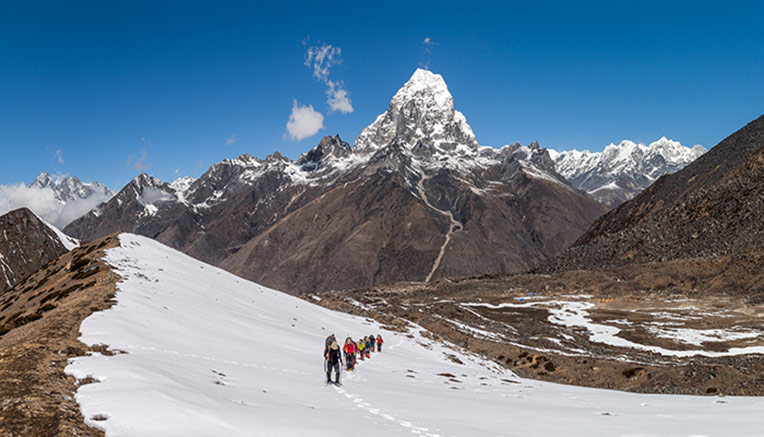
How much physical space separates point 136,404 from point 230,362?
379 inches

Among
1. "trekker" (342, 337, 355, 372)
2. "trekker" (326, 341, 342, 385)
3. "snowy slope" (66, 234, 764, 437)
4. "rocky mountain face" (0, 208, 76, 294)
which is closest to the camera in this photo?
"snowy slope" (66, 234, 764, 437)

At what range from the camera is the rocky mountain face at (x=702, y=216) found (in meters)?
114

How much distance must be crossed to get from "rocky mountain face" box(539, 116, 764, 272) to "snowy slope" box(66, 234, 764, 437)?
11185cm

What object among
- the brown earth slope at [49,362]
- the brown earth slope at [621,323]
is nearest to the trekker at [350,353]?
the brown earth slope at [49,362]

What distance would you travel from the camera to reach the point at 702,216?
414 ft

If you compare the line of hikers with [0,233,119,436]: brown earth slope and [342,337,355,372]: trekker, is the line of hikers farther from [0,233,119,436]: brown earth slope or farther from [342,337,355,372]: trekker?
[0,233,119,436]: brown earth slope

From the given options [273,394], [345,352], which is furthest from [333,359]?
[345,352]

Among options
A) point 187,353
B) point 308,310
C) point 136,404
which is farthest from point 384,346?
point 136,404

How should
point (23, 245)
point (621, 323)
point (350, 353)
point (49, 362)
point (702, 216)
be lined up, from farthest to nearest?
point (702, 216) < point (621, 323) < point (23, 245) < point (350, 353) < point (49, 362)

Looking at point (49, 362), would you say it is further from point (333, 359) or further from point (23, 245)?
point (23, 245)

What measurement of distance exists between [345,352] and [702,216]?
137 m

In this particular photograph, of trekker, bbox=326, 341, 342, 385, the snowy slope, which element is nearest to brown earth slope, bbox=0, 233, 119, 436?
the snowy slope

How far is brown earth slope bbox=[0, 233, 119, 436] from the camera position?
8.92 m

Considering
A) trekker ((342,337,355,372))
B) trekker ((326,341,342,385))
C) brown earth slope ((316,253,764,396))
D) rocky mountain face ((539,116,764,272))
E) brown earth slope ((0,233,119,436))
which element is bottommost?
brown earth slope ((316,253,764,396))
